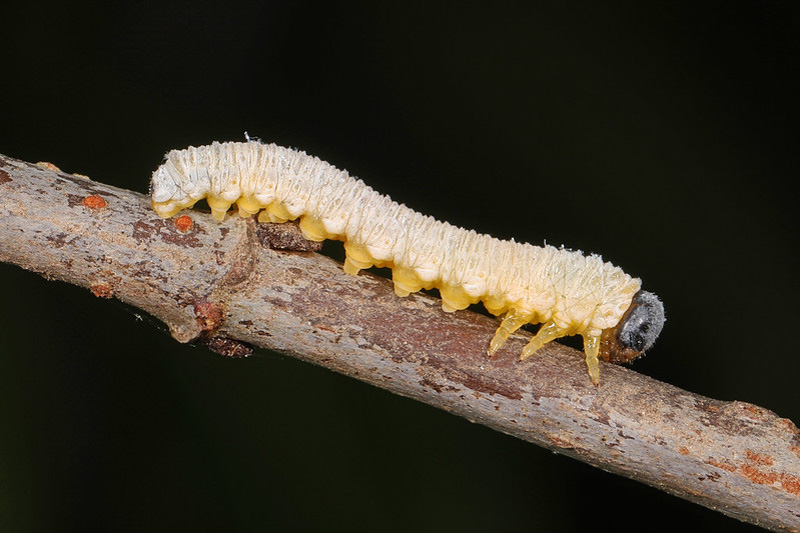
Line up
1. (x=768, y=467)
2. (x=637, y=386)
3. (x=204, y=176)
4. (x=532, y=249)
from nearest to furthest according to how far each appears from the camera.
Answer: (x=768, y=467)
(x=637, y=386)
(x=204, y=176)
(x=532, y=249)

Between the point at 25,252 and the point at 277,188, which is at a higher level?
the point at 277,188

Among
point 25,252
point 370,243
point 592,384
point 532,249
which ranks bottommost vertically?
point 25,252

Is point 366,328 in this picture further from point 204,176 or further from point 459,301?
point 204,176

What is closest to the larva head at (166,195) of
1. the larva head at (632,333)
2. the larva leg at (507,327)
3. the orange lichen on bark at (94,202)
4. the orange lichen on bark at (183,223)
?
the orange lichen on bark at (183,223)

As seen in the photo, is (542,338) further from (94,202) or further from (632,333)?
(94,202)

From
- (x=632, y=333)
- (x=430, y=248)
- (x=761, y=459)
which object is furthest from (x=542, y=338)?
(x=761, y=459)

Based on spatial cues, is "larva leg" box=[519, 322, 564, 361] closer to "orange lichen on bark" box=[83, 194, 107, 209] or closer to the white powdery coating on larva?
the white powdery coating on larva

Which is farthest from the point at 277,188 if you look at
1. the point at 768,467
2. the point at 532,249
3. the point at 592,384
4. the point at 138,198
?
the point at 768,467
